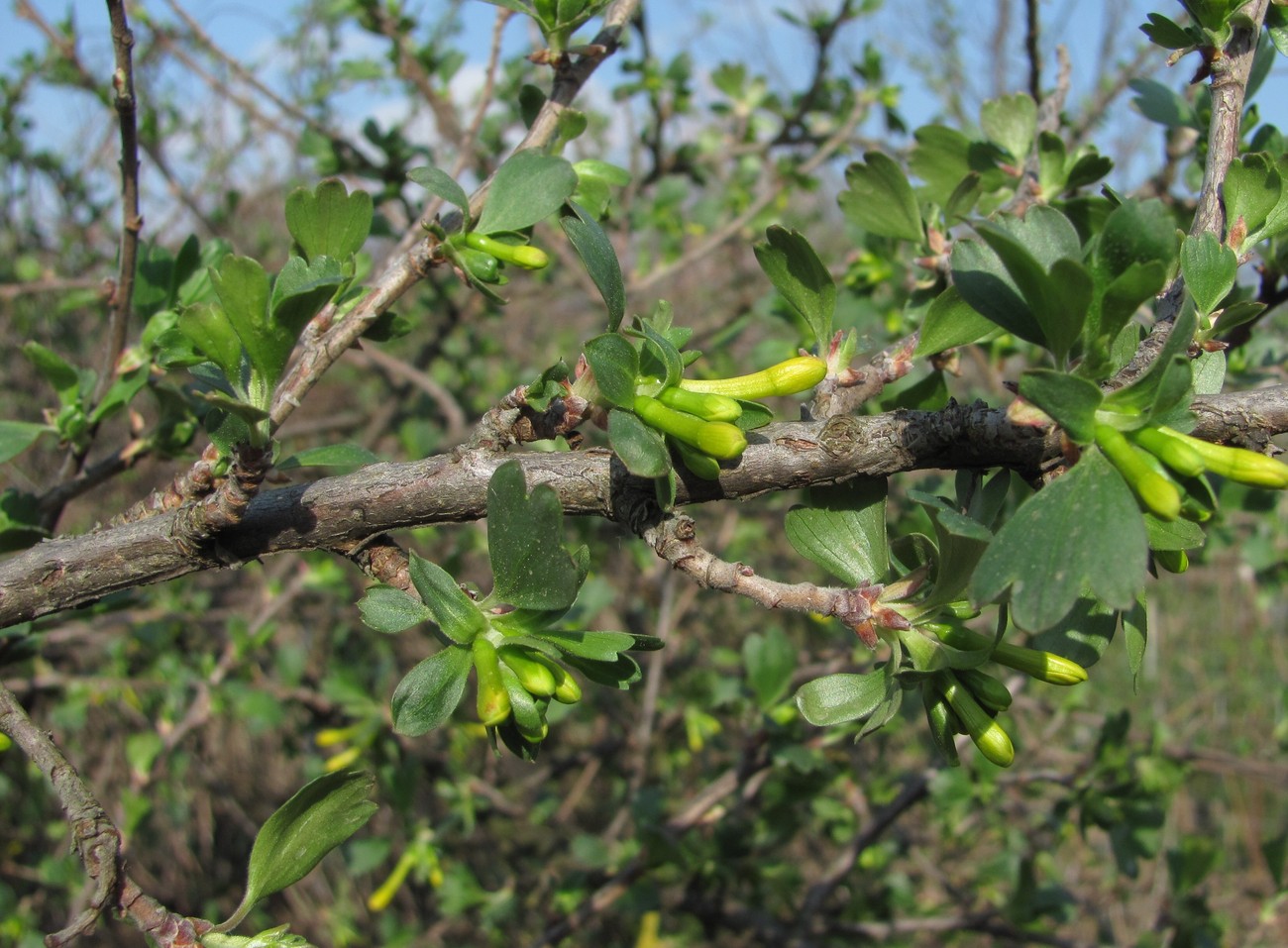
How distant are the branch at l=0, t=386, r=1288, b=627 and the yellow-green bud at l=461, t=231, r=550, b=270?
0.67ft

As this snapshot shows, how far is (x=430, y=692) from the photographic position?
0.79m

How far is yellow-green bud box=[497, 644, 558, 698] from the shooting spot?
80 cm

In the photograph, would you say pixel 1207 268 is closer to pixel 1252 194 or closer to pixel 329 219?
pixel 1252 194

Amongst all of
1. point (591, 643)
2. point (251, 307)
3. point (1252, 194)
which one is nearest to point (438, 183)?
point (251, 307)

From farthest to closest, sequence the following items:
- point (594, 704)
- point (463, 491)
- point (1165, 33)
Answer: point (594, 704), point (1165, 33), point (463, 491)

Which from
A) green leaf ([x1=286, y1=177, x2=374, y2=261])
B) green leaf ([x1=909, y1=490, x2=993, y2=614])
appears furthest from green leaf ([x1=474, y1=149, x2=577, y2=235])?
green leaf ([x1=909, y1=490, x2=993, y2=614])

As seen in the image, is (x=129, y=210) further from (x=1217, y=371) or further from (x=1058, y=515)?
(x=1217, y=371)

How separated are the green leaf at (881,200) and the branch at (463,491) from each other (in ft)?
1.33

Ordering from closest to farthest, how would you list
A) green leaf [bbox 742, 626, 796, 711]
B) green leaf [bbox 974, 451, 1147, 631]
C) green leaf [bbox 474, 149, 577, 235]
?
1. green leaf [bbox 974, 451, 1147, 631]
2. green leaf [bbox 474, 149, 577, 235]
3. green leaf [bbox 742, 626, 796, 711]

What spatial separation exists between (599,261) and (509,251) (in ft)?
0.65

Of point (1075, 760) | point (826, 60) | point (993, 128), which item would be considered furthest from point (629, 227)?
point (1075, 760)

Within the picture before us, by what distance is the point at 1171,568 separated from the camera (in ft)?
2.61

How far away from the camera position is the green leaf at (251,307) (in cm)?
75

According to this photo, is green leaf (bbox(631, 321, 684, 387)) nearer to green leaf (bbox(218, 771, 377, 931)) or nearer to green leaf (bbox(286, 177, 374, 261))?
green leaf (bbox(286, 177, 374, 261))
